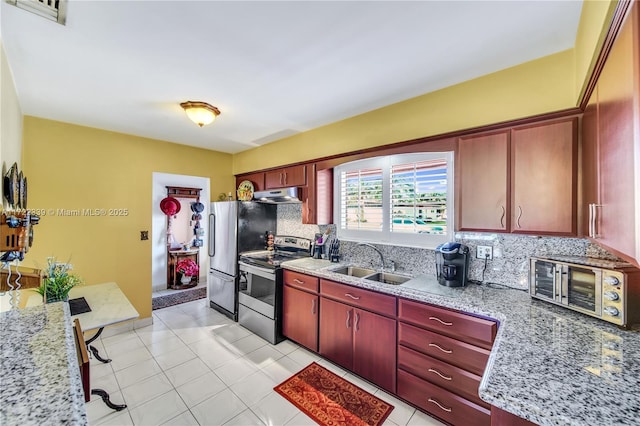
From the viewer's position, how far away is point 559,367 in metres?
0.99

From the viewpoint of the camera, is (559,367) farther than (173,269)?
No

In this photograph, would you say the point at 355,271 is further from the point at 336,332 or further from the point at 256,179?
the point at 256,179

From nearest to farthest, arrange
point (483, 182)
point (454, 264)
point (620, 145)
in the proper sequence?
point (620, 145) < point (483, 182) < point (454, 264)

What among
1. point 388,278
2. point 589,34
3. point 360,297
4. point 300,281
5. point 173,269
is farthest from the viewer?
point 173,269

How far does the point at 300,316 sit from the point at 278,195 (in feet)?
4.86

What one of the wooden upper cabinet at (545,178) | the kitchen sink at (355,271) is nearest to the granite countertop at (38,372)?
the kitchen sink at (355,271)

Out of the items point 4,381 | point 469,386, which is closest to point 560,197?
point 469,386

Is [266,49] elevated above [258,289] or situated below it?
above

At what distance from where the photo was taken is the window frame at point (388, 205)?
219 centimetres

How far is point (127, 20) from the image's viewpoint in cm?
145

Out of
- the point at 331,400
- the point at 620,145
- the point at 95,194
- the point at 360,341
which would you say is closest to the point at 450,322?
the point at 360,341

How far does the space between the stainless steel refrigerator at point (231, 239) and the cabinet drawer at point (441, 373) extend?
247cm

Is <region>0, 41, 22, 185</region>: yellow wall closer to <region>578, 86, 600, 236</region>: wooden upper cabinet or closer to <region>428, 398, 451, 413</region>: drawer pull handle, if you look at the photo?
<region>428, 398, 451, 413</region>: drawer pull handle

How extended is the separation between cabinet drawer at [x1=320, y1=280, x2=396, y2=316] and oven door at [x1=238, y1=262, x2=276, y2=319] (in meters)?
0.74
